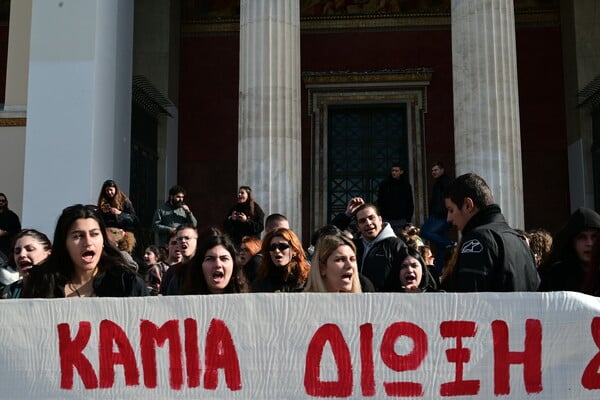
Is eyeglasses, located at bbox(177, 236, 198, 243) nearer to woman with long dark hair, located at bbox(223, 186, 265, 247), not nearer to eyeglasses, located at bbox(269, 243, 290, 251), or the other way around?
eyeglasses, located at bbox(269, 243, 290, 251)

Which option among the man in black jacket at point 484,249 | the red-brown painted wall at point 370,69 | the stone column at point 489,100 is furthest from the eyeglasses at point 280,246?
the red-brown painted wall at point 370,69

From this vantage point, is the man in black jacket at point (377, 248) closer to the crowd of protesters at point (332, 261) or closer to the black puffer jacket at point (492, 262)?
the crowd of protesters at point (332, 261)

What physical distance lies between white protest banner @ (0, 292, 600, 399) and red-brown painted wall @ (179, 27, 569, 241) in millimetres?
13280

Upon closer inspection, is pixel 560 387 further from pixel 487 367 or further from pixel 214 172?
pixel 214 172

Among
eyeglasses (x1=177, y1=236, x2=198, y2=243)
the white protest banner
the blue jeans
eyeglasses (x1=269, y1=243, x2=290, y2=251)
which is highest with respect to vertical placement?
the blue jeans

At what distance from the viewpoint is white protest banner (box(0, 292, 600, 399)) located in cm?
405

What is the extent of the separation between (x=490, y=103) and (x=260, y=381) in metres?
8.87

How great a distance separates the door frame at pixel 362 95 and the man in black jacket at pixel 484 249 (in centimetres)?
1295

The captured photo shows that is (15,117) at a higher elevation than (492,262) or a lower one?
higher

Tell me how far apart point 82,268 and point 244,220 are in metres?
5.73

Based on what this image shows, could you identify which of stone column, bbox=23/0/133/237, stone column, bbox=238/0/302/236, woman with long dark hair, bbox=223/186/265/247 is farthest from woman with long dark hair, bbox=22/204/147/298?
stone column, bbox=23/0/133/237

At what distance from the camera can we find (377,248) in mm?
6570

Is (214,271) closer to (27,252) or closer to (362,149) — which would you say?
(27,252)

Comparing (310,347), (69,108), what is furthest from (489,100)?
(310,347)
